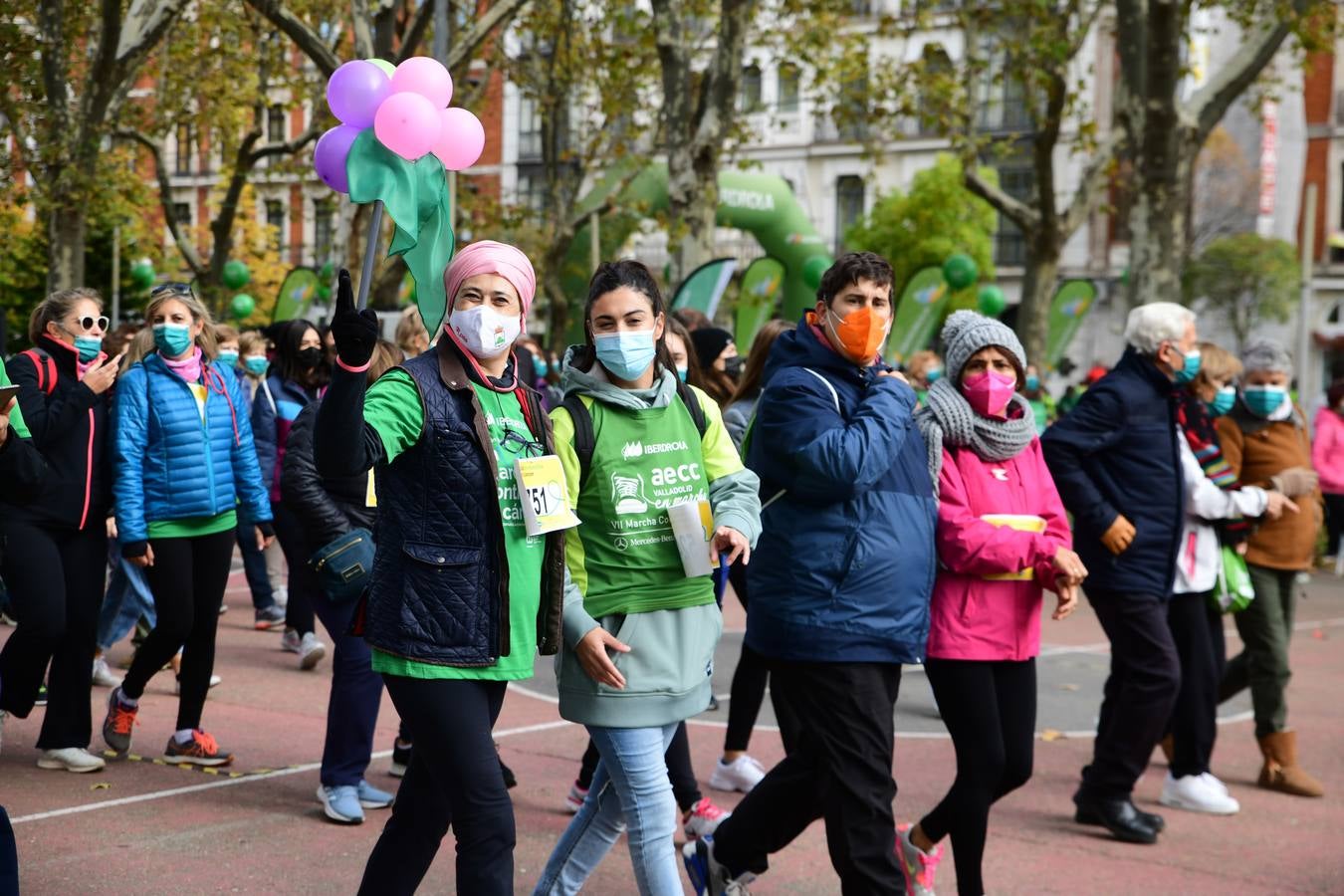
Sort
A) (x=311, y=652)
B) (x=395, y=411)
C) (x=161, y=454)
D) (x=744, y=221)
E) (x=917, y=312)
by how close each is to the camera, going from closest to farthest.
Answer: (x=395, y=411) < (x=161, y=454) < (x=311, y=652) < (x=917, y=312) < (x=744, y=221)

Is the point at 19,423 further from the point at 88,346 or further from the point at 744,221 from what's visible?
the point at 744,221

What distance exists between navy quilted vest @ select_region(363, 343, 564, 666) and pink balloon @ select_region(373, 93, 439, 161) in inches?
20.8

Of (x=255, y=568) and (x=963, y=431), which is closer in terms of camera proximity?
(x=963, y=431)

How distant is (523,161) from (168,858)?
5185 centimetres

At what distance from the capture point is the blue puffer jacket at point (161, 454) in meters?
6.48

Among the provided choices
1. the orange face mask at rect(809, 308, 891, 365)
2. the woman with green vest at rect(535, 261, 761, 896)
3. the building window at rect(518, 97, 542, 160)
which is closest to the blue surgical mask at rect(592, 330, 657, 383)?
the woman with green vest at rect(535, 261, 761, 896)

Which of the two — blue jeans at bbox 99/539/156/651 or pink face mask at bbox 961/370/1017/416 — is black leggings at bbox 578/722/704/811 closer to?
pink face mask at bbox 961/370/1017/416

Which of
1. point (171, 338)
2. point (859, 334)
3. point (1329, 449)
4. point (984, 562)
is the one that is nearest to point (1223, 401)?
point (984, 562)

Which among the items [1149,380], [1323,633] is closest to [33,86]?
[1149,380]

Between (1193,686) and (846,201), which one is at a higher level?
(846,201)

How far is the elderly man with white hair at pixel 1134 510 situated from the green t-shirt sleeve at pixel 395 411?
3.17 m

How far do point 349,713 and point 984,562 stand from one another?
2467 mm

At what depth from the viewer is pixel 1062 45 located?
17938 millimetres

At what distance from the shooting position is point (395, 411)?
373 centimetres
